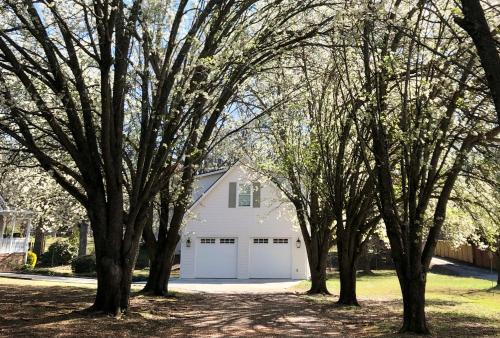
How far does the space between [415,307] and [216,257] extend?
2064 cm

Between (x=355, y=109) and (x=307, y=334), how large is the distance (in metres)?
4.83

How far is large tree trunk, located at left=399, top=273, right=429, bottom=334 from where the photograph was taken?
9.27m

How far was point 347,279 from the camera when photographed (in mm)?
15164

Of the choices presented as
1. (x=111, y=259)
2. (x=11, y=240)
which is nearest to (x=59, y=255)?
(x=11, y=240)

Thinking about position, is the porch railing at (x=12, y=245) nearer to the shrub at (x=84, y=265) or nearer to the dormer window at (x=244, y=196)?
the shrub at (x=84, y=265)

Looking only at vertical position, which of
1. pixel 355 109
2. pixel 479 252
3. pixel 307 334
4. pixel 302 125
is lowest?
pixel 307 334

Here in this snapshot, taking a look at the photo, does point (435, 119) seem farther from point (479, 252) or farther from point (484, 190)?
point (479, 252)

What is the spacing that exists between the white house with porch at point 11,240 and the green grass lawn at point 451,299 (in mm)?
17759

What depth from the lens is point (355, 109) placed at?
11148 millimetres

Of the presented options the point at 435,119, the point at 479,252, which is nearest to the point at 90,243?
the point at 479,252

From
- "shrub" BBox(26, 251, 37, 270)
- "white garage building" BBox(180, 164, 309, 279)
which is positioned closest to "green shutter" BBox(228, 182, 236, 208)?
"white garage building" BBox(180, 164, 309, 279)

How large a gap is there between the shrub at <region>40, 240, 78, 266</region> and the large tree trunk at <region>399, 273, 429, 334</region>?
93.5ft

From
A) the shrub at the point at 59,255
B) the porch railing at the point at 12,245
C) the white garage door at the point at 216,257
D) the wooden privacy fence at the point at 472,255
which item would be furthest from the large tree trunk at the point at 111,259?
the wooden privacy fence at the point at 472,255

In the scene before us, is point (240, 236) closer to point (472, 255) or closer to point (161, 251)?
point (161, 251)
